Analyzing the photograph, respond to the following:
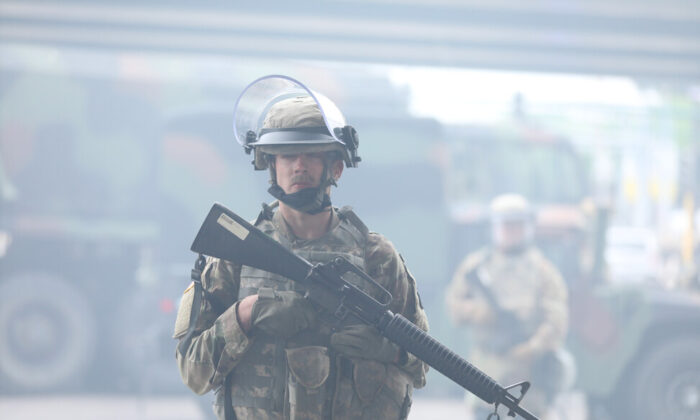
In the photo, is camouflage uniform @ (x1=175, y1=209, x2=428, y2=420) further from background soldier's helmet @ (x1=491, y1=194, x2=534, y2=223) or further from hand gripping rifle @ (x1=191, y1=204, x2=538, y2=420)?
background soldier's helmet @ (x1=491, y1=194, x2=534, y2=223)

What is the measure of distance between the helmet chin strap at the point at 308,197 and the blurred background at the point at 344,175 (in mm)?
5075

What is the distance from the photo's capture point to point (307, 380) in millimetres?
2229

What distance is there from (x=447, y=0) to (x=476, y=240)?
8.80 ft

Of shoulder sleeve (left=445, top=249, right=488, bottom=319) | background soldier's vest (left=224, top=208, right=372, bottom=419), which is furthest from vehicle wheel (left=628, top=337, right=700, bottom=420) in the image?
background soldier's vest (left=224, top=208, right=372, bottom=419)

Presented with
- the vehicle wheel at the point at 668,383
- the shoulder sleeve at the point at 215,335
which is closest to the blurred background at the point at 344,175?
the vehicle wheel at the point at 668,383

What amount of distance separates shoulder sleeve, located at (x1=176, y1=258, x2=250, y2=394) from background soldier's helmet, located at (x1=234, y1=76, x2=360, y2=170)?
0.31 meters

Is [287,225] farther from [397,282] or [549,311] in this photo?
[549,311]

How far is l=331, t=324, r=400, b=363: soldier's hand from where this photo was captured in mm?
2227

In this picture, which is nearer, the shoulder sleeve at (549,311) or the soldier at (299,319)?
the soldier at (299,319)

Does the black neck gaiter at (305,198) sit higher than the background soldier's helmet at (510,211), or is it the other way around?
the background soldier's helmet at (510,211)

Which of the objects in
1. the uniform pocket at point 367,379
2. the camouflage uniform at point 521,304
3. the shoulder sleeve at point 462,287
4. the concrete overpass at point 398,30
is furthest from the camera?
the concrete overpass at point 398,30

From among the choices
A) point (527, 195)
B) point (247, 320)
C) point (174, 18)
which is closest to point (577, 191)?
point (527, 195)

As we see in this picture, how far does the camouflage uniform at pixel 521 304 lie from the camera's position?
6.01m

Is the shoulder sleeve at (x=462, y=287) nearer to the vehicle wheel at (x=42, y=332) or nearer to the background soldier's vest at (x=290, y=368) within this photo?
the vehicle wheel at (x=42, y=332)
